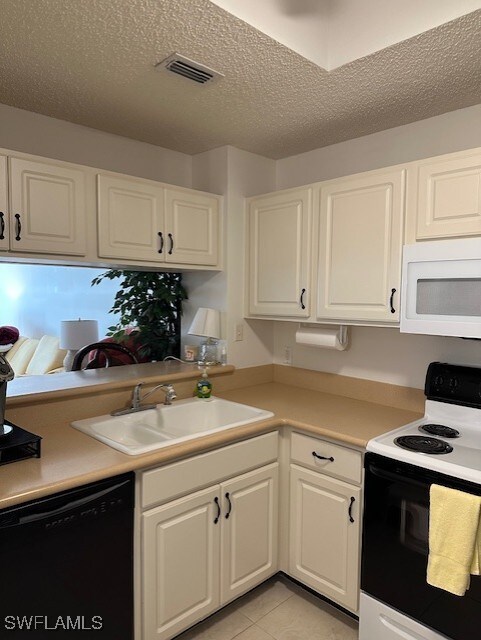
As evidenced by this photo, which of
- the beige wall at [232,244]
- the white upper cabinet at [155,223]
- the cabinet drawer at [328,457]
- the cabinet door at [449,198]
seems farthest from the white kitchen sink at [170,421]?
the cabinet door at [449,198]

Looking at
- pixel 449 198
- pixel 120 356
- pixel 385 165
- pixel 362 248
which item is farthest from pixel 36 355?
pixel 449 198

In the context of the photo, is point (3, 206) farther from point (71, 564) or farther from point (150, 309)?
point (71, 564)

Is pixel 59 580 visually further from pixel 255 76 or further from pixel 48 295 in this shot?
pixel 48 295

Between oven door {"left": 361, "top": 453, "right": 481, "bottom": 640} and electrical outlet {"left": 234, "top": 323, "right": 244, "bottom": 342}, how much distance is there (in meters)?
1.17

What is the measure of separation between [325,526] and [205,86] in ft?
6.59

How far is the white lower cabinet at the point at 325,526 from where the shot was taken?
6.12 feet

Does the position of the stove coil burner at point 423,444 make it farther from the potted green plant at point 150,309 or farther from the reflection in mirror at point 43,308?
the reflection in mirror at point 43,308

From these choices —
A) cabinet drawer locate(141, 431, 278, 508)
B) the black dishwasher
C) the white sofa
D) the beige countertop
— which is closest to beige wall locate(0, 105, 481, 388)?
the beige countertop

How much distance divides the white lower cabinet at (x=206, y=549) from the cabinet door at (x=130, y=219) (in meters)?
1.19

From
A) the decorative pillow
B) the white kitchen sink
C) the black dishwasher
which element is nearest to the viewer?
the black dishwasher

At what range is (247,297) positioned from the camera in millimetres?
2686

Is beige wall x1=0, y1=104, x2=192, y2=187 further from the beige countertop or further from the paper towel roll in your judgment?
the beige countertop

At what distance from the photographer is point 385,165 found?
233cm

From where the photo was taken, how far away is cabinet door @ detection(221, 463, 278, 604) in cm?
191
